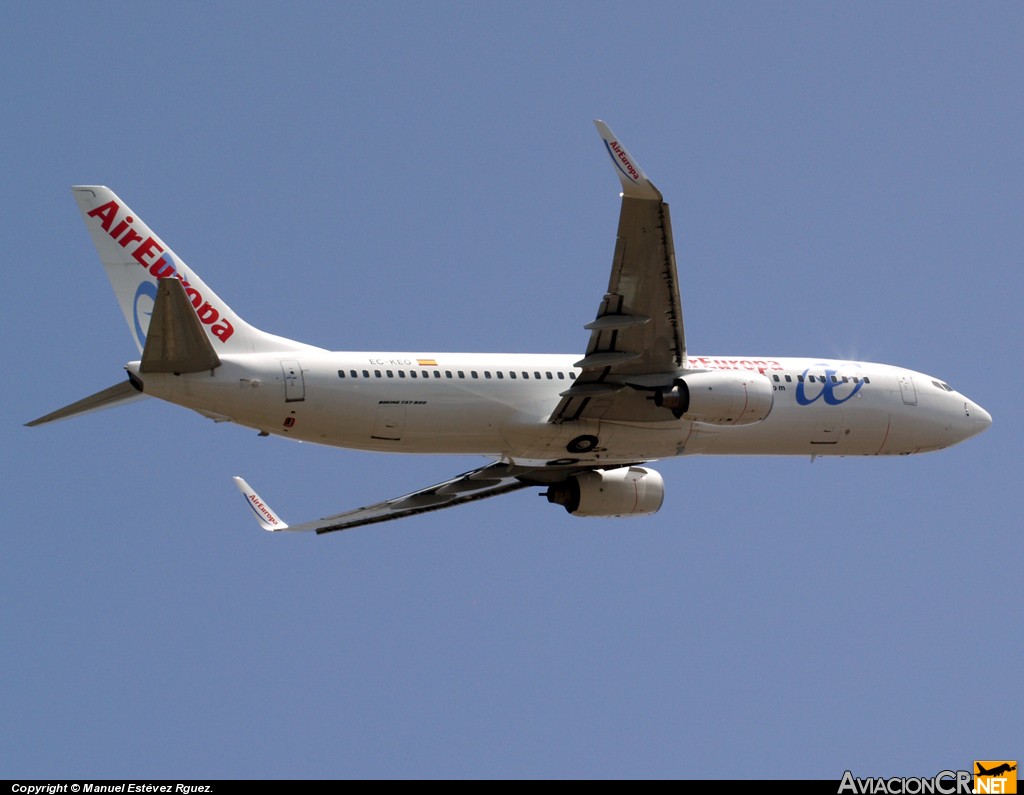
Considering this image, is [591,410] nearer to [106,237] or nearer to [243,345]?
[243,345]

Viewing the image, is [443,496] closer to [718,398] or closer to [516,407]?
[516,407]

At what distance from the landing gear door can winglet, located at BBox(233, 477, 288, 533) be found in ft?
29.7

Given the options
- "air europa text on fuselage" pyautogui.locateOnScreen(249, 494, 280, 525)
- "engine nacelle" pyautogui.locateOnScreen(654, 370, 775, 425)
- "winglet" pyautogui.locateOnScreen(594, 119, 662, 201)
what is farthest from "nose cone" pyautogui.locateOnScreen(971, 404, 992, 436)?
"air europa text on fuselage" pyautogui.locateOnScreen(249, 494, 280, 525)

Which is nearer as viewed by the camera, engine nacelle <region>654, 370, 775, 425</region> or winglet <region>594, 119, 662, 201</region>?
winglet <region>594, 119, 662, 201</region>

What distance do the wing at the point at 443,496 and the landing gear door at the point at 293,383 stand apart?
8255 millimetres

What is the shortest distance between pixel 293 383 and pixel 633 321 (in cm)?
693

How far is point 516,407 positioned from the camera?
36.6m

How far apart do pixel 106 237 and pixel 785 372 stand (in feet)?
51.6

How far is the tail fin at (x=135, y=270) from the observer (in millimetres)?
34781

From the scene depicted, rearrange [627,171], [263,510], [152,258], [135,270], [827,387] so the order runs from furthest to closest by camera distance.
Answer: [263,510], [827,387], [152,258], [135,270], [627,171]

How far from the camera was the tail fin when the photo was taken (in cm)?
3478

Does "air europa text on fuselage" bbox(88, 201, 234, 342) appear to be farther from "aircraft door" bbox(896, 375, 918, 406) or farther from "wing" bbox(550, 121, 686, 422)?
"aircraft door" bbox(896, 375, 918, 406)

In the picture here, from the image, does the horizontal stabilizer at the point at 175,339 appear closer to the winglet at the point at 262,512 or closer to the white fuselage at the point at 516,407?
the white fuselage at the point at 516,407

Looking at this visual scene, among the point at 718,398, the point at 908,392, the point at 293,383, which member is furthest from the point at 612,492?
the point at 293,383
